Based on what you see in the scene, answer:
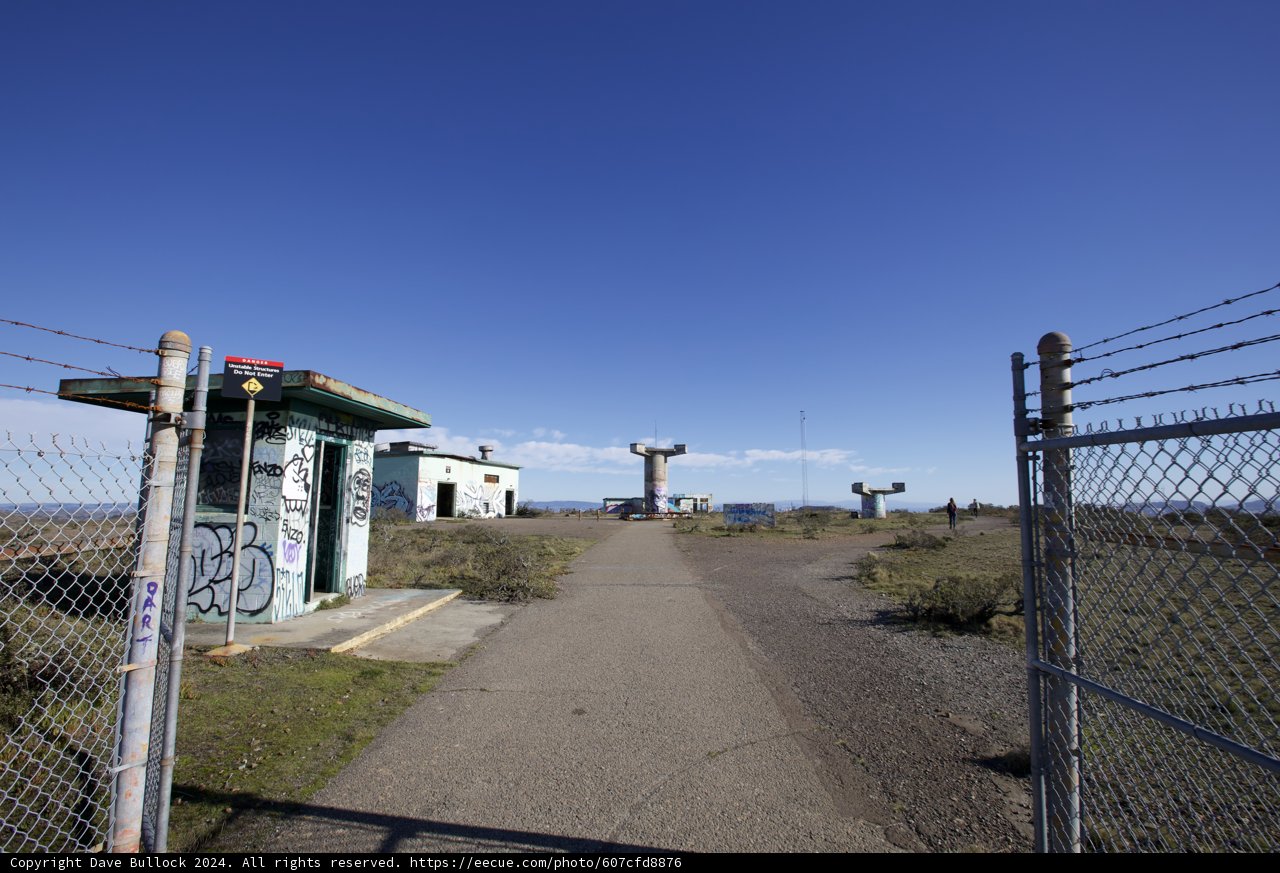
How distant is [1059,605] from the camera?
295 centimetres

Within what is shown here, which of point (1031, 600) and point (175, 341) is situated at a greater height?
point (175, 341)

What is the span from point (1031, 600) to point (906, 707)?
3.20 m

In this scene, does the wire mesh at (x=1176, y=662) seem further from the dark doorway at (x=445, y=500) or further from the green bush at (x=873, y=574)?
the dark doorway at (x=445, y=500)

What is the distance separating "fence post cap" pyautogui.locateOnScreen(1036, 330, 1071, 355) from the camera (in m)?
3.05

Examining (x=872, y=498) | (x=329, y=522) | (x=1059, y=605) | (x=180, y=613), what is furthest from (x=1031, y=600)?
(x=872, y=498)

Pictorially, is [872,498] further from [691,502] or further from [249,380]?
[249,380]

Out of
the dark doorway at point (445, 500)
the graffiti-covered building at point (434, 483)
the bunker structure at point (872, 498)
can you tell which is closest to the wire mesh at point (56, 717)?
the graffiti-covered building at point (434, 483)

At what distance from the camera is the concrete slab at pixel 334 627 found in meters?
7.30

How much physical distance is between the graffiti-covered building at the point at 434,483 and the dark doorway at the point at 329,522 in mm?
24995

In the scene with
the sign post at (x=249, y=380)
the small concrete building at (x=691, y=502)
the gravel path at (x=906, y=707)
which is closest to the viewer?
the gravel path at (x=906, y=707)

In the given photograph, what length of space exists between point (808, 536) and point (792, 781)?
90.6ft

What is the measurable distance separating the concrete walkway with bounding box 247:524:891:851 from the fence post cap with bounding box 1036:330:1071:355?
2.72 m
